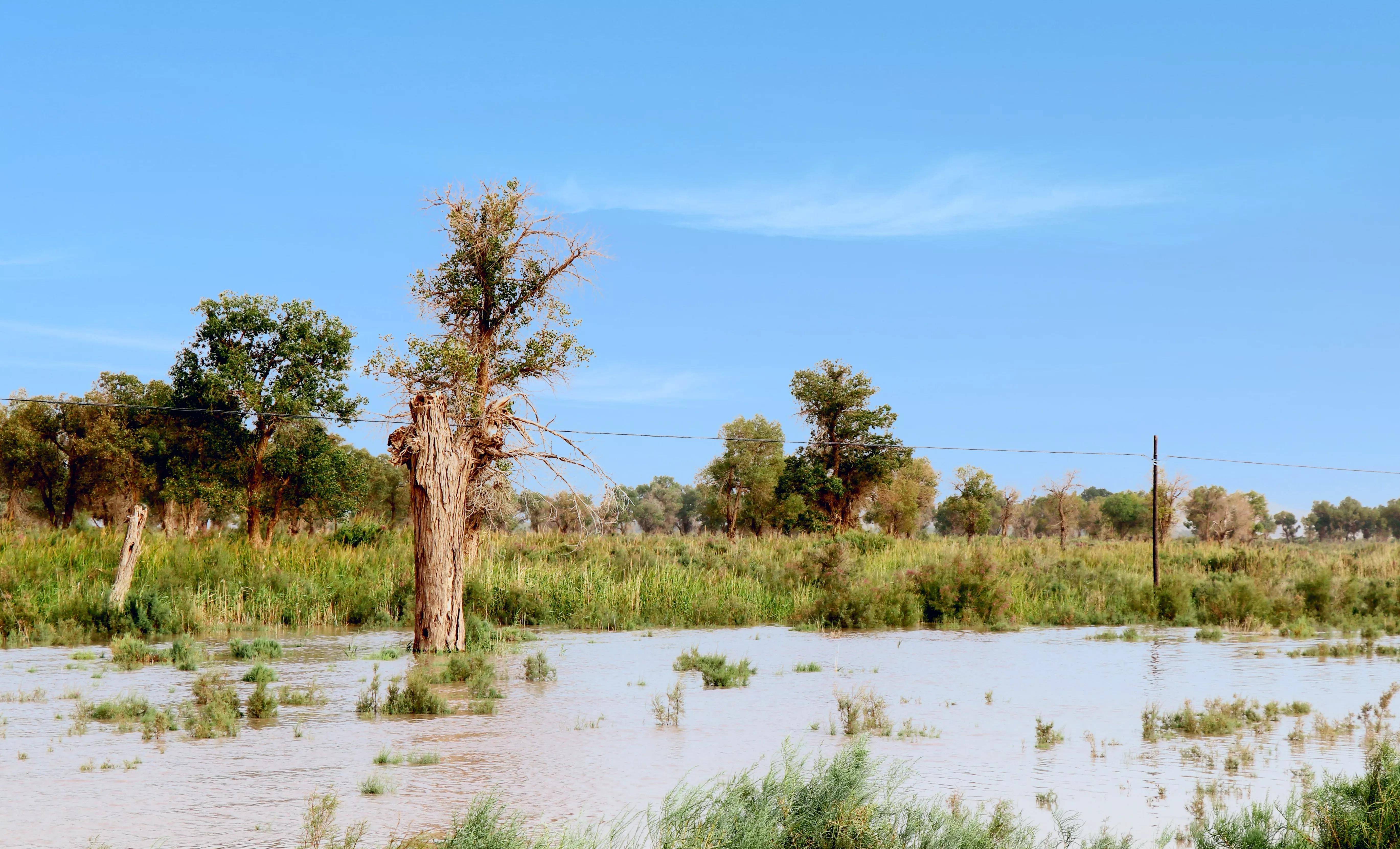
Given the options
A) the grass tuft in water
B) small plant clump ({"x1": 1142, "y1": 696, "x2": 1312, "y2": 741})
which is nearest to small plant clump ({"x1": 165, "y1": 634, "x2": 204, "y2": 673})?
the grass tuft in water

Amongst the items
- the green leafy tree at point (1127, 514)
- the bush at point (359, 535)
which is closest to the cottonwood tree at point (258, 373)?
the bush at point (359, 535)

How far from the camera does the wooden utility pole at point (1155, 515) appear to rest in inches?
1141

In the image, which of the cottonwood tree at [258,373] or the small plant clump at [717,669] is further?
the cottonwood tree at [258,373]

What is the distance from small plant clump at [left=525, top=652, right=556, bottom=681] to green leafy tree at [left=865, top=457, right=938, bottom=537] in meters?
53.6

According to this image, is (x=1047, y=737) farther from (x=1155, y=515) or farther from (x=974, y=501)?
(x=974, y=501)

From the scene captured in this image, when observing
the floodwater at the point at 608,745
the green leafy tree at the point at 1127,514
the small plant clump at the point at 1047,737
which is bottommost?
the floodwater at the point at 608,745

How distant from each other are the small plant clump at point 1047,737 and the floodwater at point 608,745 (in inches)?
3.2

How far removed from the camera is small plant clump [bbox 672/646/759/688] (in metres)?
12.9

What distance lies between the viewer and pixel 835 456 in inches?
2506

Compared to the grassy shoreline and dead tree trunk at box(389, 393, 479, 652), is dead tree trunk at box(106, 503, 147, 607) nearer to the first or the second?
the grassy shoreline

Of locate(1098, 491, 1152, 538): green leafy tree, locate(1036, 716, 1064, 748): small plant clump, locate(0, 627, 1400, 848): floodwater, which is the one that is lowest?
locate(0, 627, 1400, 848): floodwater

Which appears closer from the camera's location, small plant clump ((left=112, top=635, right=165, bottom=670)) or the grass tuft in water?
the grass tuft in water

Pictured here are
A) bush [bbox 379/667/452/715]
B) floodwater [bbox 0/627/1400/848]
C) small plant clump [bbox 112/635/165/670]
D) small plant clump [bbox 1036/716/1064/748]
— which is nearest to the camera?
floodwater [bbox 0/627/1400/848]

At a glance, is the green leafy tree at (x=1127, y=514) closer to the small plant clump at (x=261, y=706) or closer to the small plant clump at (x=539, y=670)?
the small plant clump at (x=539, y=670)
